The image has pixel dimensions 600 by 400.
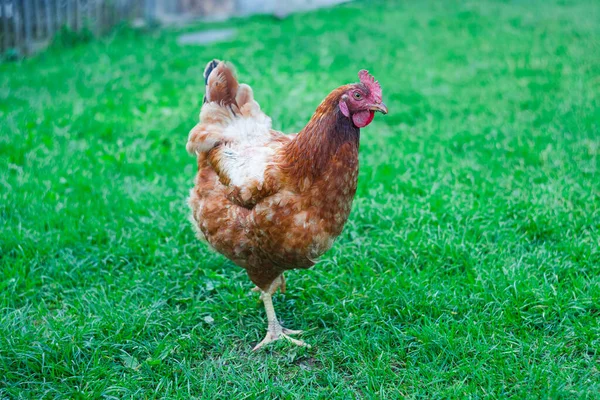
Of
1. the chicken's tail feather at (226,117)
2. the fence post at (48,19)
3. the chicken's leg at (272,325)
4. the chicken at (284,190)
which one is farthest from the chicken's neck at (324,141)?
the fence post at (48,19)

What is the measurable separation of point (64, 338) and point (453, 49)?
7.99 metres

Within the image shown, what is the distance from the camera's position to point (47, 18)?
31.0 ft

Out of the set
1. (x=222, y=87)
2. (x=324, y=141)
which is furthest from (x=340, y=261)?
(x=222, y=87)

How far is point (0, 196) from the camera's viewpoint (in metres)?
4.54

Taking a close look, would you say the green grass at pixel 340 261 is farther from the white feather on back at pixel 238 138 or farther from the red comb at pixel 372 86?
the red comb at pixel 372 86

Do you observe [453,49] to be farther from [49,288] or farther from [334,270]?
[49,288]

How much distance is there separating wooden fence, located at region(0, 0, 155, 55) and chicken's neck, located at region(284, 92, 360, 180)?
756 centimetres

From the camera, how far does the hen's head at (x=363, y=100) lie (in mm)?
2719

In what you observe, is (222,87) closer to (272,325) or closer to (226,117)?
(226,117)

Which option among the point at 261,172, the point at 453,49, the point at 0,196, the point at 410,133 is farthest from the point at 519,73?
the point at 0,196

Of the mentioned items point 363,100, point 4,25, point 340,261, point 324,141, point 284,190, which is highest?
point 363,100

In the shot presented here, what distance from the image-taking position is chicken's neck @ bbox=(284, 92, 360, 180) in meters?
2.82

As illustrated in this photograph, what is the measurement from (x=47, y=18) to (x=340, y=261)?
26.1 feet

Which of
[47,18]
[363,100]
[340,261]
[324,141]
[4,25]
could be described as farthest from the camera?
[47,18]
